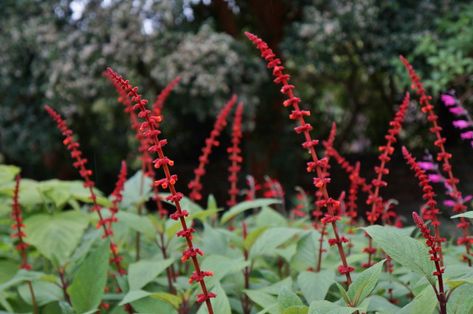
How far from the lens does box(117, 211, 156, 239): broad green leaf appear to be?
8.21ft

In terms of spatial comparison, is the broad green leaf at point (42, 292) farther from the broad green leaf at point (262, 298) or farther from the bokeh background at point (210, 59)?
the bokeh background at point (210, 59)

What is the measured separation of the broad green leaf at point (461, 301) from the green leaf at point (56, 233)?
1492 mm

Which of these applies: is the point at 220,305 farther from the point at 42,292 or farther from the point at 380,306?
the point at 42,292

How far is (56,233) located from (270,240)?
968 millimetres

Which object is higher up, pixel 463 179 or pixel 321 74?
pixel 321 74

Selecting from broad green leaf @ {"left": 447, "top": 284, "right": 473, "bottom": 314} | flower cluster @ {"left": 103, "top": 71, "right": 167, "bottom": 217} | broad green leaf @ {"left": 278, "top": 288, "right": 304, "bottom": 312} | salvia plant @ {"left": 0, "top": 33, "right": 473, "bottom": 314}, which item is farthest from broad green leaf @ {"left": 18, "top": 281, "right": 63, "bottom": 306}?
broad green leaf @ {"left": 447, "top": 284, "right": 473, "bottom": 314}

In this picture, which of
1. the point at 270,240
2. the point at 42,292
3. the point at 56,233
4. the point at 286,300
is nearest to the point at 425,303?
the point at 286,300

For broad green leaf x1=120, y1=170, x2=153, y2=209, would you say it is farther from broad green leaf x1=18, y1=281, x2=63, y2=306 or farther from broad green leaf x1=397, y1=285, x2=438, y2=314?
broad green leaf x1=397, y1=285, x2=438, y2=314

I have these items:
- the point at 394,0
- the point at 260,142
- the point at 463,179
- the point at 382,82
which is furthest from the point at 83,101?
the point at 463,179

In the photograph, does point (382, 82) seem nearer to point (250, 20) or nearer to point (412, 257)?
point (250, 20)

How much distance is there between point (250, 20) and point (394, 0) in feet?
11.7

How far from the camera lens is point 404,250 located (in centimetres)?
160

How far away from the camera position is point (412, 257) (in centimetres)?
158

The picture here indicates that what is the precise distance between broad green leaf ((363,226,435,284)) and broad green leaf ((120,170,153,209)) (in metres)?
1.57
